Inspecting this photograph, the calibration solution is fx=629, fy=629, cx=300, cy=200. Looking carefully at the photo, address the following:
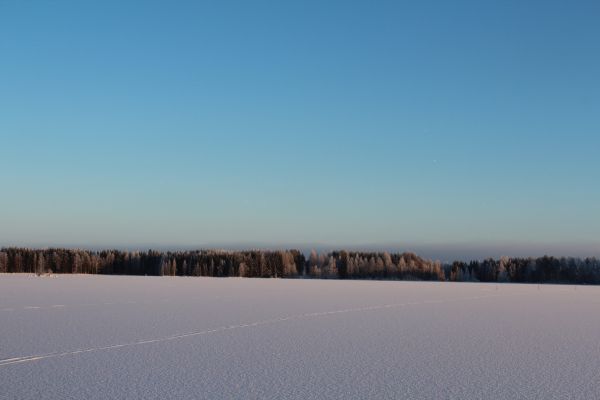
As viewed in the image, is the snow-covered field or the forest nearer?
the snow-covered field

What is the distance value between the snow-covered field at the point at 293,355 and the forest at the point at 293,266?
9336 cm

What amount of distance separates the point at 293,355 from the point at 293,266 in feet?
363

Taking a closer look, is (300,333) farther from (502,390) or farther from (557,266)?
(557,266)

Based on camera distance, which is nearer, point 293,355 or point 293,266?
point 293,355

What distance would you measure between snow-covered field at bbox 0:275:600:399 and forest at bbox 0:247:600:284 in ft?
306

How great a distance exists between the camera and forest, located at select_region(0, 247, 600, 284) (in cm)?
11181

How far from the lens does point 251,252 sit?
13012 centimetres

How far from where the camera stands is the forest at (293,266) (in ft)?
367

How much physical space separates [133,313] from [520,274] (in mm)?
102263

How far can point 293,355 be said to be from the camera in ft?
A: 39.9

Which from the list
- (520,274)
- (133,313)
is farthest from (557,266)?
(133,313)

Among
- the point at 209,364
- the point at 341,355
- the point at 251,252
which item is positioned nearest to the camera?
the point at 209,364

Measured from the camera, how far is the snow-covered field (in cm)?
911

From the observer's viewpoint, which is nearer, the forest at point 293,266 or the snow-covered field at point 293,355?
the snow-covered field at point 293,355
